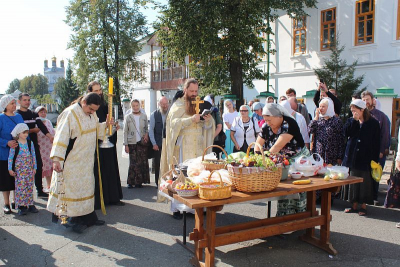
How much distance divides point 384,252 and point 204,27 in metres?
12.3

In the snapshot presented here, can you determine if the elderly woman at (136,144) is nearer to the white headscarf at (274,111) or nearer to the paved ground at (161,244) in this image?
the paved ground at (161,244)

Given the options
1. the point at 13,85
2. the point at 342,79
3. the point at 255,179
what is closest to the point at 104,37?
the point at 342,79

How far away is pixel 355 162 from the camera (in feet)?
18.6

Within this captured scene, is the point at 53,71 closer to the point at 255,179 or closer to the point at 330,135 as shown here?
the point at 330,135

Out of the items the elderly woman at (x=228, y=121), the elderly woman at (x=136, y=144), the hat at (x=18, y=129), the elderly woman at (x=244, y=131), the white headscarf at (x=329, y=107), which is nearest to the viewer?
the hat at (x=18, y=129)

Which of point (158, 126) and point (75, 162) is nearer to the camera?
point (75, 162)

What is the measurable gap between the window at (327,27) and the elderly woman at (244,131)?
1055 centimetres

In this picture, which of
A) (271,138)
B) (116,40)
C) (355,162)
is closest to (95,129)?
(271,138)

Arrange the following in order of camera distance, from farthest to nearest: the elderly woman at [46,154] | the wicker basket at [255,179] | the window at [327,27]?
the window at [327,27]
the elderly woman at [46,154]
the wicker basket at [255,179]

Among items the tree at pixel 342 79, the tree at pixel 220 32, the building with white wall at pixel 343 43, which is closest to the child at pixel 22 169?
the building with white wall at pixel 343 43

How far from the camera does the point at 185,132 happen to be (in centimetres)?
537

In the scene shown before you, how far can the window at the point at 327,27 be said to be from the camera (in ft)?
53.6

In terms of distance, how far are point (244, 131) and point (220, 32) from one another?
30.8 feet

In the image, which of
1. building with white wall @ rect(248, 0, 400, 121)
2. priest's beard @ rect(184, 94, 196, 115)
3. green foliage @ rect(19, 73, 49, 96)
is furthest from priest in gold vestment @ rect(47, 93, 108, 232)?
green foliage @ rect(19, 73, 49, 96)
